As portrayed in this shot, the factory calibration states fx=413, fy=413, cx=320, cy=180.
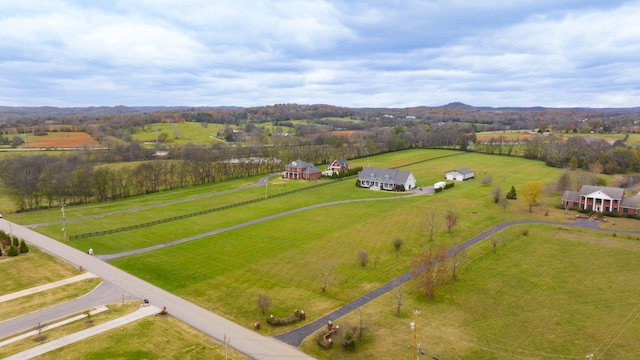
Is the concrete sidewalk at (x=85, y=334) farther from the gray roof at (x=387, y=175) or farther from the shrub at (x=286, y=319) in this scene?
the gray roof at (x=387, y=175)

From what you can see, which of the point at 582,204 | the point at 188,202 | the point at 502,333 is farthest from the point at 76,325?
the point at 582,204

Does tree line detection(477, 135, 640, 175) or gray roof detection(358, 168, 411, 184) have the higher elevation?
tree line detection(477, 135, 640, 175)

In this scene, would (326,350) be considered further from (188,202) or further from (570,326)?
(188,202)

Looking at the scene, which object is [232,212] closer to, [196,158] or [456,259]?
[456,259]

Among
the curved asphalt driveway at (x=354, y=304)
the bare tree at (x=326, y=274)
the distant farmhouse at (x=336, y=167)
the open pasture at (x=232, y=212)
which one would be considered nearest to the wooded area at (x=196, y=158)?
the open pasture at (x=232, y=212)

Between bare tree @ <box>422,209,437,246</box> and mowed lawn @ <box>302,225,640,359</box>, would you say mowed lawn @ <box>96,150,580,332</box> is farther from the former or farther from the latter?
mowed lawn @ <box>302,225,640,359</box>

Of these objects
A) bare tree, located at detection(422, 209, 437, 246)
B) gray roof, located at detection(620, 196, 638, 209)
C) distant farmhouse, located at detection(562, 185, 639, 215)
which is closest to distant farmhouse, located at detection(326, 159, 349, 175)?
bare tree, located at detection(422, 209, 437, 246)

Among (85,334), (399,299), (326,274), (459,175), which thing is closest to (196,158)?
(459,175)
